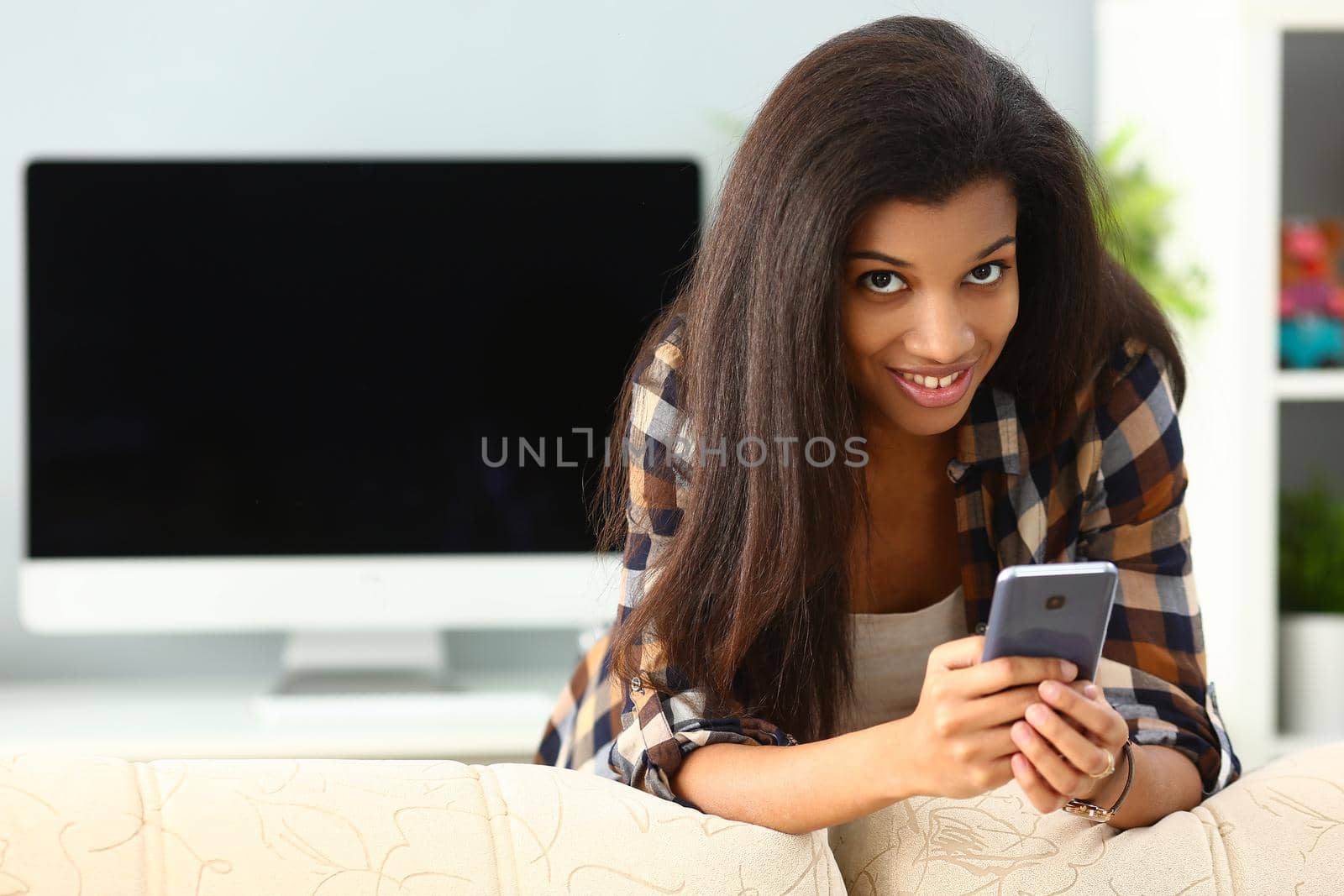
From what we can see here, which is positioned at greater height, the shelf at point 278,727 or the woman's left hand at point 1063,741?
the woman's left hand at point 1063,741

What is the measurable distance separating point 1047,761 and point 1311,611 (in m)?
1.54

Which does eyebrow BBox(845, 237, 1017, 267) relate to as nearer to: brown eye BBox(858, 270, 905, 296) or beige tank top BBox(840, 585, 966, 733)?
brown eye BBox(858, 270, 905, 296)

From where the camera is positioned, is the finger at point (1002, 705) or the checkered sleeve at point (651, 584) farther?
the checkered sleeve at point (651, 584)

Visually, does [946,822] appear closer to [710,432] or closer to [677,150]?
[710,432]

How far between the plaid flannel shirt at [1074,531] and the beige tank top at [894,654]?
3 cm

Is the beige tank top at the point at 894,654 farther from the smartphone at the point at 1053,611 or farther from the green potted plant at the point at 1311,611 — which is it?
the green potted plant at the point at 1311,611

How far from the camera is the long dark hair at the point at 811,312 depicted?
34.2 inches

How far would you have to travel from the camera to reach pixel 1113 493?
105 centimetres

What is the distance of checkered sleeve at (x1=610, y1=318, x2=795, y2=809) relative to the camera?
2.99 ft

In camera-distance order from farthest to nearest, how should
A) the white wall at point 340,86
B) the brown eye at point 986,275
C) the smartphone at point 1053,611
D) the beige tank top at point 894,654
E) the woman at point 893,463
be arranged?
the white wall at point 340,86 → the beige tank top at point 894,654 → the brown eye at point 986,275 → the woman at point 893,463 → the smartphone at point 1053,611

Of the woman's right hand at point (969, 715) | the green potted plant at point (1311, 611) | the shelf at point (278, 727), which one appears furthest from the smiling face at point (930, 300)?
the green potted plant at point (1311, 611)

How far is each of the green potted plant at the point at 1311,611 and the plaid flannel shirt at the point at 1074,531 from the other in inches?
45.0

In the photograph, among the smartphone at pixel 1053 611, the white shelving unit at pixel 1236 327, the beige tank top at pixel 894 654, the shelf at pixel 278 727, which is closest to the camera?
the smartphone at pixel 1053 611

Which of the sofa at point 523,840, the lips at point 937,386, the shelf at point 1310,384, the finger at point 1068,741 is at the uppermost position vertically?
the lips at point 937,386
